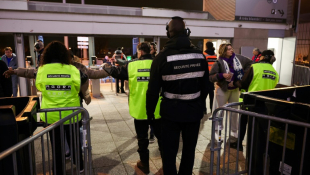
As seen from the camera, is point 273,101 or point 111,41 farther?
point 111,41

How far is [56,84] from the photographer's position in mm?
3121

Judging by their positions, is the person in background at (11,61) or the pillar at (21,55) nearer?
the person in background at (11,61)

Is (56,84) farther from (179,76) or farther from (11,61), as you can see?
(11,61)

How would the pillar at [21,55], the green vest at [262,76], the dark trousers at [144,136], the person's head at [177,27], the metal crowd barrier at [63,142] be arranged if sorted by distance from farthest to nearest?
the pillar at [21,55]
the green vest at [262,76]
the dark trousers at [144,136]
the person's head at [177,27]
the metal crowd barrier at [63,142]

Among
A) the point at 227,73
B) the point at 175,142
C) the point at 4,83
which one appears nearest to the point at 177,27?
the point at 175,142

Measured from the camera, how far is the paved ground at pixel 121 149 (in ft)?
12.1

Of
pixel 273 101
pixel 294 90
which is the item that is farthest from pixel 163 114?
pixel 294 90

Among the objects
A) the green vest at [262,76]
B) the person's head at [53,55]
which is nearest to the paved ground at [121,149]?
the green vest at [262,76]

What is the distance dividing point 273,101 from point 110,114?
17.1 feet

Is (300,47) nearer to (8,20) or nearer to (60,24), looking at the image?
(60,24)

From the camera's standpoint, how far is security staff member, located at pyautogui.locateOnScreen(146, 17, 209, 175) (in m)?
2.64

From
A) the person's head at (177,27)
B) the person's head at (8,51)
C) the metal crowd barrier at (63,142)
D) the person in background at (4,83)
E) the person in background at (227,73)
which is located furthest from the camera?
the person's head at (8,51)

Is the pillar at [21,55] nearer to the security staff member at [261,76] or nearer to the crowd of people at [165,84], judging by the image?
the crowd of people at [165,84]

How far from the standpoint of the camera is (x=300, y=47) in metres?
18.5
